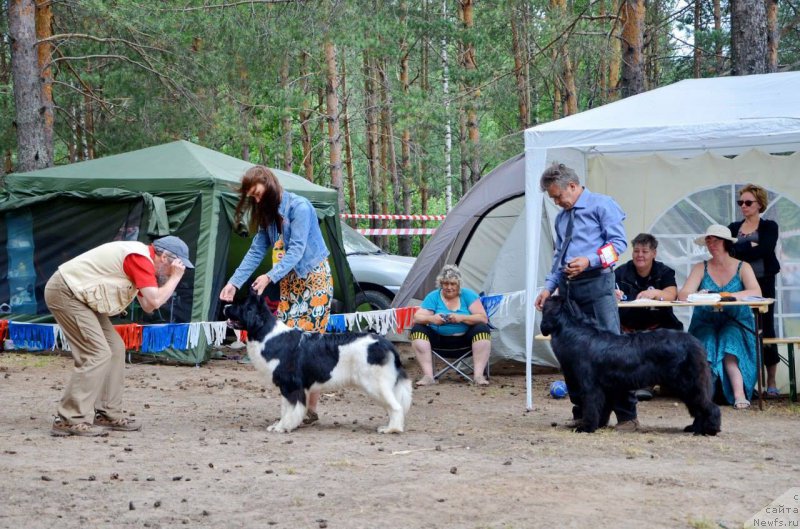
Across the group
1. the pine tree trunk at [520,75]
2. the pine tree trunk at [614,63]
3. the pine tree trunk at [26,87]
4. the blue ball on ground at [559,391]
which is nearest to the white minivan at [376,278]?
the blue ball on ground at [559,391]

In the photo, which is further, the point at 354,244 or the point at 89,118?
the point at 89,118

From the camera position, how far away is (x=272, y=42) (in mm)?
13664

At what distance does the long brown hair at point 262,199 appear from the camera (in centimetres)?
599

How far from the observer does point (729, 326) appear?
24.5 ft

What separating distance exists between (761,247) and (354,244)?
5.85m

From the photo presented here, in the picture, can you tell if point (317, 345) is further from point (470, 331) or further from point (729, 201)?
point (729, 201)

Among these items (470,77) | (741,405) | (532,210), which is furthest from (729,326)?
(470,77)

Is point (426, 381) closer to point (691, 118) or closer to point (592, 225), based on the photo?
point (592, 225)

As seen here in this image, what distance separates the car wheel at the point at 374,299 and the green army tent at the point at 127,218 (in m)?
1.80

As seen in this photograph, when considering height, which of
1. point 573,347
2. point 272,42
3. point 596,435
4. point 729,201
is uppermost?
point 272,42

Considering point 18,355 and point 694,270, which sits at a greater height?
point 694,270

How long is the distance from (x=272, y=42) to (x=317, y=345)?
8538mm

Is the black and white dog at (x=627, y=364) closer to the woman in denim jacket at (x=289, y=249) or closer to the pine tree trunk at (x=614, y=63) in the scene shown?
the woman in denim jacket at (x=289, y=249)

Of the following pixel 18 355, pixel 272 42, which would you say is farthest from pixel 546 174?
pixel 272 42
